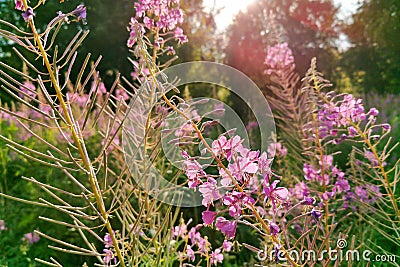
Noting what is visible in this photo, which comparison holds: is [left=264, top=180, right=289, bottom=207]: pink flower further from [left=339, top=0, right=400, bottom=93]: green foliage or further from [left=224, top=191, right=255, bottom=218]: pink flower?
[left=339, top=0, right=400, bottom=93]: green foliage

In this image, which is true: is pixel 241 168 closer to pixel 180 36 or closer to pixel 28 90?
pixel 28 90

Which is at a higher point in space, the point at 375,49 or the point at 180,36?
the point at 375,49

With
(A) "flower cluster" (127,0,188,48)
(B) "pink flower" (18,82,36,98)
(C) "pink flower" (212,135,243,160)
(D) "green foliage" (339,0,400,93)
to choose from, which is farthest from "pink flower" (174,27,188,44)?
(D) "green foliage" (339,0,400,93)

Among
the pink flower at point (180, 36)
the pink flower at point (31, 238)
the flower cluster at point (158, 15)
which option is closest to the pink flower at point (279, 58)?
the pink flower at point (180, 36)

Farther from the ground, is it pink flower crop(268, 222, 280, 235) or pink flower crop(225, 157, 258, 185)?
pink flower crop(225, 157, 258, 185)

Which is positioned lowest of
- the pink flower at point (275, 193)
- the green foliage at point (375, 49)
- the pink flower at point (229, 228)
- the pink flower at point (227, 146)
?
the pink flower at point (229, 228)

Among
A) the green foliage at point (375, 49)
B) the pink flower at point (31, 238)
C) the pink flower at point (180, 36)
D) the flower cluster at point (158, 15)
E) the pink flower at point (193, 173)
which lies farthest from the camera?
the green foliage at point (375, 49)

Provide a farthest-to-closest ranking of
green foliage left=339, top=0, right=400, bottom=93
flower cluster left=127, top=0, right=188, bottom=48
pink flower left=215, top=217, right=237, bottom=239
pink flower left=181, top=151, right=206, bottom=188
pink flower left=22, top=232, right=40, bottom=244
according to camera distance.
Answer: green foliage left=339, top=0, right=400, bottom=93 < pink flower left=22, top=232, right=40, bottom=244 < flower cluster left=127, top=0, right=188, bottom=48 < pink flower left=181, top=151, right=206, bottom=188 < pink flower left=215, top=217, right=237, bottom=239

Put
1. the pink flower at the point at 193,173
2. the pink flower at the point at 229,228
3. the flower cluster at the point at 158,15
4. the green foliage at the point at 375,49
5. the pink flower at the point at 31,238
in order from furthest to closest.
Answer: the green foliage at the point at 375,49, the pink flower at the point at 31,238, the flower cluster at the point at 158,15, the pink flower at the point at 193,173, the pink flower at the point at 229,228

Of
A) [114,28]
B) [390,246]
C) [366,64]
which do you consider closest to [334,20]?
[366,64]

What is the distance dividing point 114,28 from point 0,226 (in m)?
11.7

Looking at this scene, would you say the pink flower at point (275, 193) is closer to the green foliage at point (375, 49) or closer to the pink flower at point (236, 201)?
the pink flower at point (236, 201)

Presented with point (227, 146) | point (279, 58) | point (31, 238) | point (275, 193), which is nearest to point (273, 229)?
point (275, 193)

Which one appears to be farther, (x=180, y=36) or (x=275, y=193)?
(x=180, y=36)
